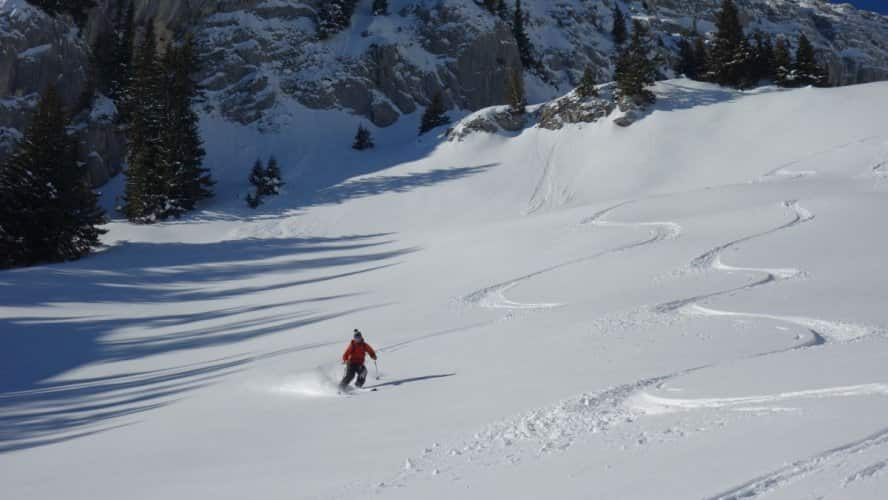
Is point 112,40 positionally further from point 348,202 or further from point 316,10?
point 348,202

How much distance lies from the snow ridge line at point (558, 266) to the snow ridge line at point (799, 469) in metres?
8.55

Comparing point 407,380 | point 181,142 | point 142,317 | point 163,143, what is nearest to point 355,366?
point 407,380

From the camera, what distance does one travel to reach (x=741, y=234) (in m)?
18.0

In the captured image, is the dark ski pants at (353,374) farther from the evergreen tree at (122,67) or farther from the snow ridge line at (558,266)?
the evergreen tree at (122,67)

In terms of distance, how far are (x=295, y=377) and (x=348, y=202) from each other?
28103 mm

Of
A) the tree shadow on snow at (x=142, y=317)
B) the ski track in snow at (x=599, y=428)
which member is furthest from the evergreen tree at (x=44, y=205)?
the ski track in snow at (x=599, y=428)

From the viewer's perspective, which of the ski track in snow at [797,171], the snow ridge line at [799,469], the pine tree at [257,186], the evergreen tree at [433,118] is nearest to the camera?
the snow ridge line at [799,469]

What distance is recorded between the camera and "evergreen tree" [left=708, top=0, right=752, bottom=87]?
45.1 metres

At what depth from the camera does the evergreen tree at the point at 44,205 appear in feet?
90.8

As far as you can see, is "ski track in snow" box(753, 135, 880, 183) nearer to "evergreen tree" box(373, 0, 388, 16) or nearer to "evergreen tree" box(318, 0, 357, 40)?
"evergreen tree" box(318, 0, 357, 40)

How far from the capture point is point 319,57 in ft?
196

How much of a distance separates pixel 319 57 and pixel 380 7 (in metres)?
11.0

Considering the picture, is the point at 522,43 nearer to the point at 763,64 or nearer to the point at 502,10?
the point at 502,10

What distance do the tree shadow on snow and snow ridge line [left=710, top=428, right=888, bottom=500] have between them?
30.4ft
